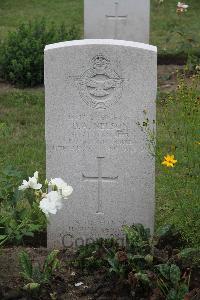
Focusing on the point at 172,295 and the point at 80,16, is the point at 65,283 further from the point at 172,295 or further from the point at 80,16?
the point at 80,16

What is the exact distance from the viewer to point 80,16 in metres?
13.2

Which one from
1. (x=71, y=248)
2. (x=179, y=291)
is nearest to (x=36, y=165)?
(x=71, y=248)

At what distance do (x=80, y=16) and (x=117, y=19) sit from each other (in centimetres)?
407

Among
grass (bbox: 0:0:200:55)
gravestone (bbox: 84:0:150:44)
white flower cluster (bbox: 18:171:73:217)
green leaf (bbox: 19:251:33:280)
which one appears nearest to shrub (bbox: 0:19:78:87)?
gravestone (bbox: 84:0:150:44)

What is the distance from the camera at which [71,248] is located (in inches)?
200

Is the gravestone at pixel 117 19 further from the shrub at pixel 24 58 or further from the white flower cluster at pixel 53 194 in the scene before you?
the white flower cluster at pixel 53 194

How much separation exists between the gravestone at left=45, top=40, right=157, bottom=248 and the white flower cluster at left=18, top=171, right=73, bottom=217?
69 centimetres

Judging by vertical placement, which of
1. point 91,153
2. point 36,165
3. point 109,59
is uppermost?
point 109,59

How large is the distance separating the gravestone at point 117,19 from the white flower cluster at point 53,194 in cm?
518

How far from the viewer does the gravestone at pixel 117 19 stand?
912 centimetres

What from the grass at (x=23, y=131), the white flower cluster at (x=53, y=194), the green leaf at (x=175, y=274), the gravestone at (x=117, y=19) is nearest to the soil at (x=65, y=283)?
the green leaf at (x=175, y=274)

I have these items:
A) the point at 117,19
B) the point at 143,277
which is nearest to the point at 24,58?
the point at 117,19

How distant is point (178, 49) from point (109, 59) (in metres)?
6.22

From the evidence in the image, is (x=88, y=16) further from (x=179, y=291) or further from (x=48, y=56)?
(x=179, y=291)
